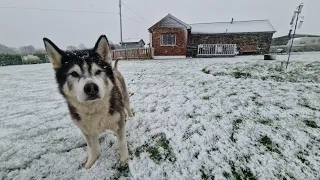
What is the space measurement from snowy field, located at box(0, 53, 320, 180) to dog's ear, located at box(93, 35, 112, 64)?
1.55 m

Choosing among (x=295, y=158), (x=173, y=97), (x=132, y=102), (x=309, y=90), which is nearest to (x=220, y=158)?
(x=295, y=158)

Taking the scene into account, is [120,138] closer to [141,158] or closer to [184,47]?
[141,158]

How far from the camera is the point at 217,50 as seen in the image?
19.8 m

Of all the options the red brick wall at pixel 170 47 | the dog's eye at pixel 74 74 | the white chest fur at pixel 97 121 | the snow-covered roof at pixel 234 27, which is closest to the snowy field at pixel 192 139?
the white chest fur at pixel 97 121

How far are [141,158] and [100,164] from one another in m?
0.63

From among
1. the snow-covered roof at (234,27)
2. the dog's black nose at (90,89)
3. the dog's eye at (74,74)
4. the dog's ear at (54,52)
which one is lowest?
the dog's black nose at (90,89)

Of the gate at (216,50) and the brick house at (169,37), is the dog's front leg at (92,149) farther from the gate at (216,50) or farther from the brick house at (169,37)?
the gate at (216,50)

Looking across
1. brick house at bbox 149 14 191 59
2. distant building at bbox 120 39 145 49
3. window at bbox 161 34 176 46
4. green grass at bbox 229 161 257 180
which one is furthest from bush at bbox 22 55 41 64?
green grass at bbox 229 161 257 180

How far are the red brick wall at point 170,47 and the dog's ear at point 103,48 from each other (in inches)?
702

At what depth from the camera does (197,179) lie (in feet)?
7.31

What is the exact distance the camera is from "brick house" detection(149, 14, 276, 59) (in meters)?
19.4

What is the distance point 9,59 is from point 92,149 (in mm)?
29285

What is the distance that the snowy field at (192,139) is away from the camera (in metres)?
2.36

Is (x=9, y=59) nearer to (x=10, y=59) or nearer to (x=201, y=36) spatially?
(x=10, y=59)
